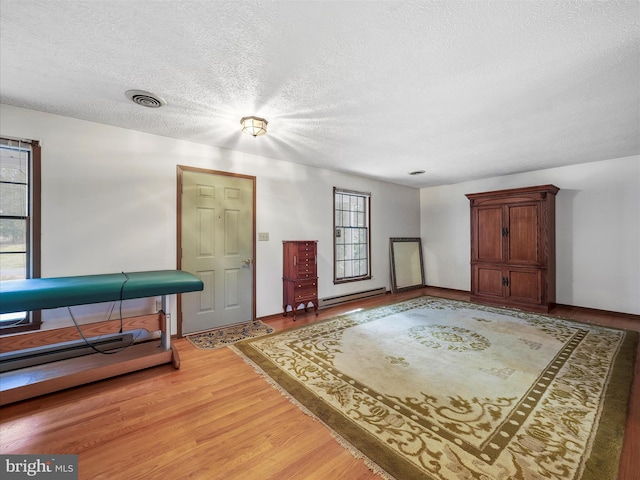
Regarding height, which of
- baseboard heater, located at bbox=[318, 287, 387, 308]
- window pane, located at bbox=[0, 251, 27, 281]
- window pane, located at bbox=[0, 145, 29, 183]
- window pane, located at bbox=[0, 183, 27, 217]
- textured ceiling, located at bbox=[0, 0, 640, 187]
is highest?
textured ceiling, located at bbox=[0, 0, 640, 187]

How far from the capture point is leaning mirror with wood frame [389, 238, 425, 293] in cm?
607

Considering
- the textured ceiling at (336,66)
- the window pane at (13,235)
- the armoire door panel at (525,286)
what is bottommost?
the armoire door panel at (525,286)

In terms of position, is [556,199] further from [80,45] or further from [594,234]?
[80,45]

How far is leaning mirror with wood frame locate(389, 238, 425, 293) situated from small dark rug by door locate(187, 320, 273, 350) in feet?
11.2

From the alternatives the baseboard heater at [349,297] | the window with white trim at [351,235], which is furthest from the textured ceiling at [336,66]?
the baseboard heater at [349,297]

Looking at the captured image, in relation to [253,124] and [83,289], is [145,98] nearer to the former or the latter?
[253,124]

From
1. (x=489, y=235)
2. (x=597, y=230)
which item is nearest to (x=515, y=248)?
(x=489, y=235)

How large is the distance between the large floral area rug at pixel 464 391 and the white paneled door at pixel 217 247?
0.77m

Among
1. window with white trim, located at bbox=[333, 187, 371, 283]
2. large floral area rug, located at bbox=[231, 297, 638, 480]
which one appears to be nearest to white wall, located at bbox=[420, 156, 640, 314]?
large floral area rug, located at bbox=[231, 297, 638, 480]

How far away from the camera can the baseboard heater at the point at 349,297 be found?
4791 mm

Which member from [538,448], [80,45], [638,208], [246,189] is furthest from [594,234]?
[80,45]

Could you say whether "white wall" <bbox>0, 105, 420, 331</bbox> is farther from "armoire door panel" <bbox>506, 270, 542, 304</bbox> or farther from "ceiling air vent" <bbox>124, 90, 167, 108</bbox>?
"armoire door panel" <bbox>506, 270, 542, 304</bbox>

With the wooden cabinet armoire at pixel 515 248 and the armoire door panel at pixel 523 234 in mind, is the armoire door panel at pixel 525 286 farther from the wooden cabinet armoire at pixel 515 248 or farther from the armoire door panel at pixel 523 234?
the armoire door panel at pixel 523 234

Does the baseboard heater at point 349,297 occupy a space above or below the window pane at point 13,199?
below
